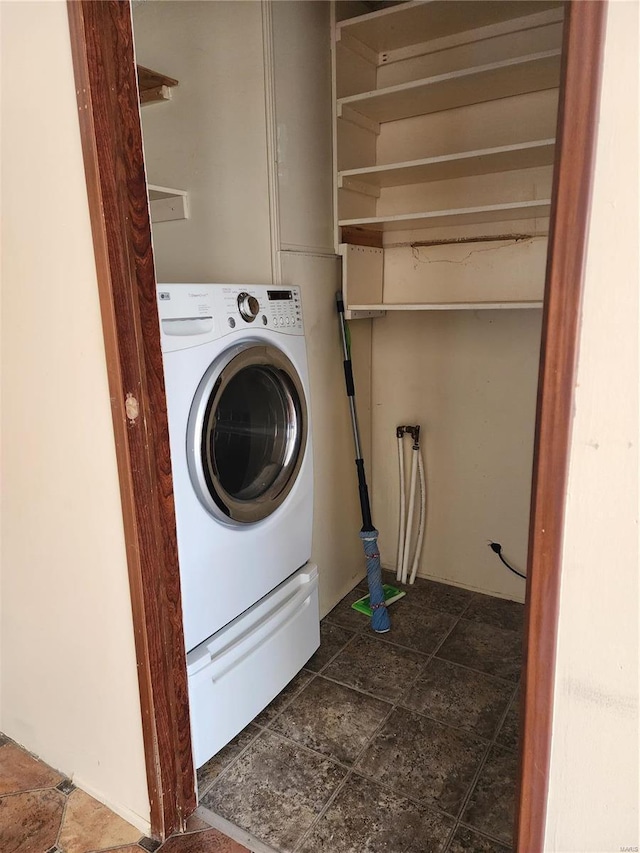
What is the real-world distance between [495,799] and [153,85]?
93.3 inches

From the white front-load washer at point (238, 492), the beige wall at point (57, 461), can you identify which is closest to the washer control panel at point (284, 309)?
the white front-load washer at point (238, 492)

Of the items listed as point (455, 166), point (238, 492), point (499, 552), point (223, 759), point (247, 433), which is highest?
point (455, 166)

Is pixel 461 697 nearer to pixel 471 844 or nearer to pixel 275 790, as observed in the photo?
pixel 471 844

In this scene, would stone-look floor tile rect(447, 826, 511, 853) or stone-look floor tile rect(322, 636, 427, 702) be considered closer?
stone-look floor tile rect(447, 826, 511, 853)

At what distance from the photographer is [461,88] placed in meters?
1.95

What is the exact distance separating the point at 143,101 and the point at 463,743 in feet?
7.62

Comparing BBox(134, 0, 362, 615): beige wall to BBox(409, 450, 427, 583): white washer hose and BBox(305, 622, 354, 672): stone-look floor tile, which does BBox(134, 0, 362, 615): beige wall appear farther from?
BBox(409, 450, 427, 583): white washer hose

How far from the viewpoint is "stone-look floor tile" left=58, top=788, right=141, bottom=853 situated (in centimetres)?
138

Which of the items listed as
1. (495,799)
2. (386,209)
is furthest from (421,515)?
(386,209)

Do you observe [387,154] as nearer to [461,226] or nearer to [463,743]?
[461,226]

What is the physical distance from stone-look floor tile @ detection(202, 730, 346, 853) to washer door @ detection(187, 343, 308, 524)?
68cm

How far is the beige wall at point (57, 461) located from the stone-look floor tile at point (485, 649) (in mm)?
1159

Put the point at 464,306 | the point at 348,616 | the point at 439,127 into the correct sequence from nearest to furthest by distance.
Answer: the point at 464,306 < the point at 439,127 < the point at 348,616

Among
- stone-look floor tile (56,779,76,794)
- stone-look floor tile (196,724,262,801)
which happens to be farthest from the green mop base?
stone-look floor tile (56,779,76,794)
